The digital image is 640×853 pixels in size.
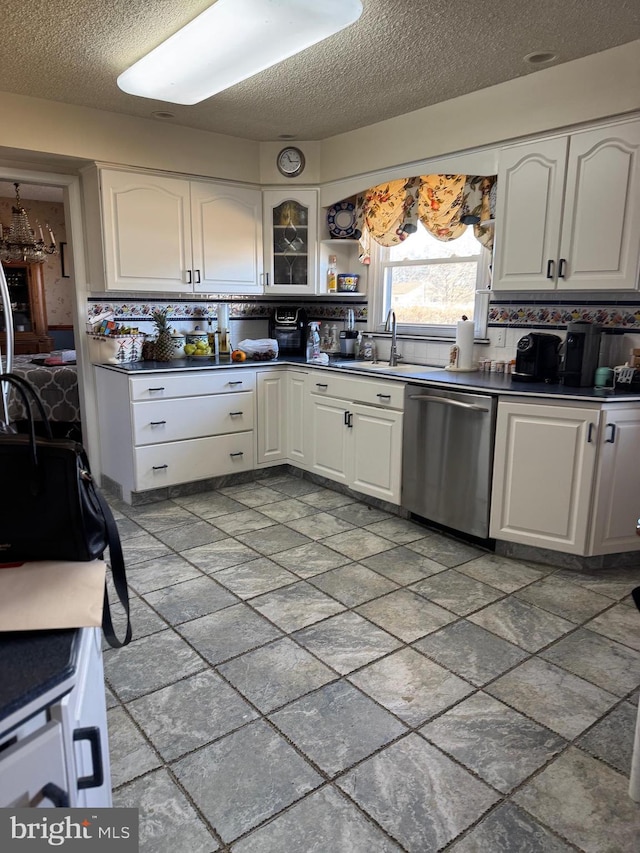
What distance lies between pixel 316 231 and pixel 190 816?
3894 mm

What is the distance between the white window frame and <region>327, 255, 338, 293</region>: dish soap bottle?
0.27 meters

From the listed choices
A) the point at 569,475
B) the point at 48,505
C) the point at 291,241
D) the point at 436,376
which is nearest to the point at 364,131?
the point at 291,241

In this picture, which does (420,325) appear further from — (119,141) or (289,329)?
(119,141)

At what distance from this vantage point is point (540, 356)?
3270 millimetres

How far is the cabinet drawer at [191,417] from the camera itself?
378 centimetres

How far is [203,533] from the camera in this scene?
341 cm

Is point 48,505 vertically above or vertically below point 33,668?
above

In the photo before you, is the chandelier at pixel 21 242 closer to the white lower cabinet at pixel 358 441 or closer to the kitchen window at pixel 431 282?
the kitchen window at pixel 431 282

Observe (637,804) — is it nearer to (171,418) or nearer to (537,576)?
(537,576)

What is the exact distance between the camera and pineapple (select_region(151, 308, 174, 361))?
4.20 m

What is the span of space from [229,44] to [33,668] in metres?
2.57

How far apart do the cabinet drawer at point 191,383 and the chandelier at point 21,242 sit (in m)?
3.57

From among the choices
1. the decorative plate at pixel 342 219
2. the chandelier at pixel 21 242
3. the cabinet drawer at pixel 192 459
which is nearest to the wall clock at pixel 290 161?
the decorative plate at pixel 342 219

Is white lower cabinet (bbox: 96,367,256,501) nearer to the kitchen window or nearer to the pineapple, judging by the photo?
the pineapple
